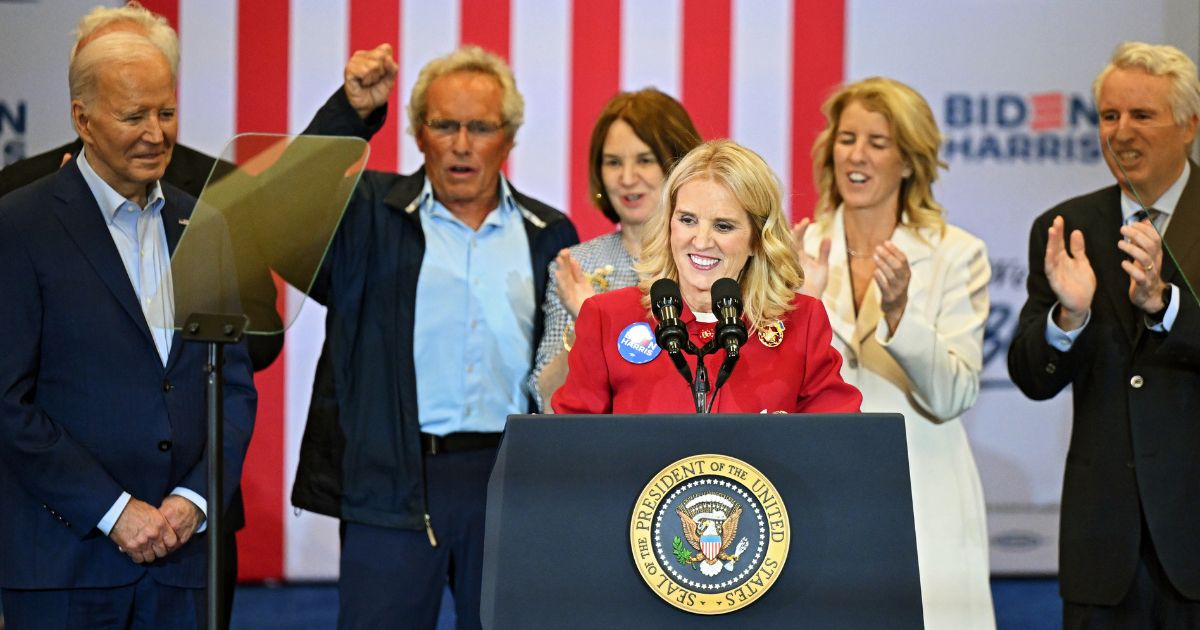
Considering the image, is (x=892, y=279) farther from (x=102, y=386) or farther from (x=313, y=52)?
(x=313, y=52)

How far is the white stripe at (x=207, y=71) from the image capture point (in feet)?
17.5

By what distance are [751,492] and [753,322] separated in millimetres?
689

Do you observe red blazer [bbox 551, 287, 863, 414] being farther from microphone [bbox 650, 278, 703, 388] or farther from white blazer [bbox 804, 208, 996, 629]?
white blazer [bbox 804, 208, 996, 629]

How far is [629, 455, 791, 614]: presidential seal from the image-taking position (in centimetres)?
187

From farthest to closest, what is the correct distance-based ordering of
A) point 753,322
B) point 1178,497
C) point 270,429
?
1. point 270,429
2. point 1178,497
3. point 753,322

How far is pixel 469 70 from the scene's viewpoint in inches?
141

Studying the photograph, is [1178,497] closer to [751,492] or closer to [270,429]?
[751,492]

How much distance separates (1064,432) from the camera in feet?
18.1

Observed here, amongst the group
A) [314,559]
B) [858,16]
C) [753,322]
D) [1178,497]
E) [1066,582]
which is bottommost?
[314,559]

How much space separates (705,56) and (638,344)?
316 cm

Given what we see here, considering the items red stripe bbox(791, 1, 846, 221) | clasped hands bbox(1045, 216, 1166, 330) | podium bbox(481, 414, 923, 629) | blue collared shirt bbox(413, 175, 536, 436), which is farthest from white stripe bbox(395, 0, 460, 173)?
podium bbox(481, 414, 923, 629)

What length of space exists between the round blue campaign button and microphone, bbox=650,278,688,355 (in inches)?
10.0

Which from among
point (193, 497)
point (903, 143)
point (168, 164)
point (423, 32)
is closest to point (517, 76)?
point (423, 32)

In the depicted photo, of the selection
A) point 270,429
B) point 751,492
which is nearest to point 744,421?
point 751,492
